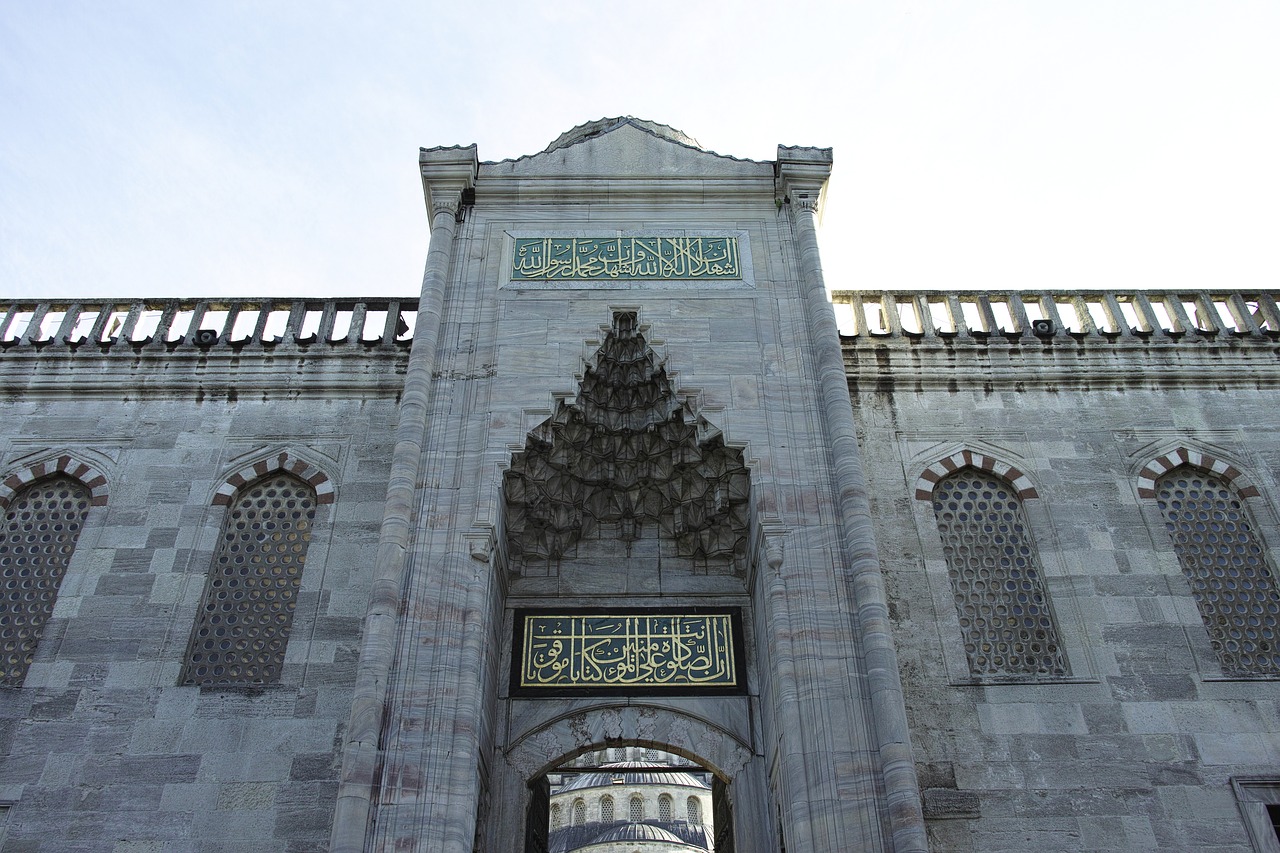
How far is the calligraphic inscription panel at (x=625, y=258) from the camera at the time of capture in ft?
31.2

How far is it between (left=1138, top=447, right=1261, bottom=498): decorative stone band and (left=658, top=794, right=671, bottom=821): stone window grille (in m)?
23.3

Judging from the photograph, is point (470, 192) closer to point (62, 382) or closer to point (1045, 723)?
point (62, 382)

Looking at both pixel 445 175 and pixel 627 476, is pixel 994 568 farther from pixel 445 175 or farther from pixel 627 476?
pixel 445 175

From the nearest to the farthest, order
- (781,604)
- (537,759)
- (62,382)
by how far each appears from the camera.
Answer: (781,604), (537,759), (62,382)

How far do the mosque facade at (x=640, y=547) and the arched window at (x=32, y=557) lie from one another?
3 centimetres

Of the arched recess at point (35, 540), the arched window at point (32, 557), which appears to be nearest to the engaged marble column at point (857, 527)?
the arched recess at point (35, 540)

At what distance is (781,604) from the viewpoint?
7.37 meters

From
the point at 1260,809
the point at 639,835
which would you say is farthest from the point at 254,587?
the point at 639,835

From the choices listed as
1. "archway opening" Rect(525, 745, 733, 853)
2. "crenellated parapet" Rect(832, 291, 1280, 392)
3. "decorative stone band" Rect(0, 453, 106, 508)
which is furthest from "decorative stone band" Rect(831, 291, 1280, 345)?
"archway opening" Rect(525, 745, 733, 853)

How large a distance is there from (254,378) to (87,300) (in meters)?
2.35

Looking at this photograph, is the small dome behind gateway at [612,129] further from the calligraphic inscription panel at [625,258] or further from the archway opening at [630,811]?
the archway opening at [630,811]

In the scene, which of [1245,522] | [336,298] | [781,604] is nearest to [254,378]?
[336,298]

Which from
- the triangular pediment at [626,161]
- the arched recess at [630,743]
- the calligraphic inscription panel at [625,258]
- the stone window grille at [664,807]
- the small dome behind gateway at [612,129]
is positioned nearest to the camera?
the arched recess at [630,743]

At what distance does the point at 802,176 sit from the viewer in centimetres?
1003
